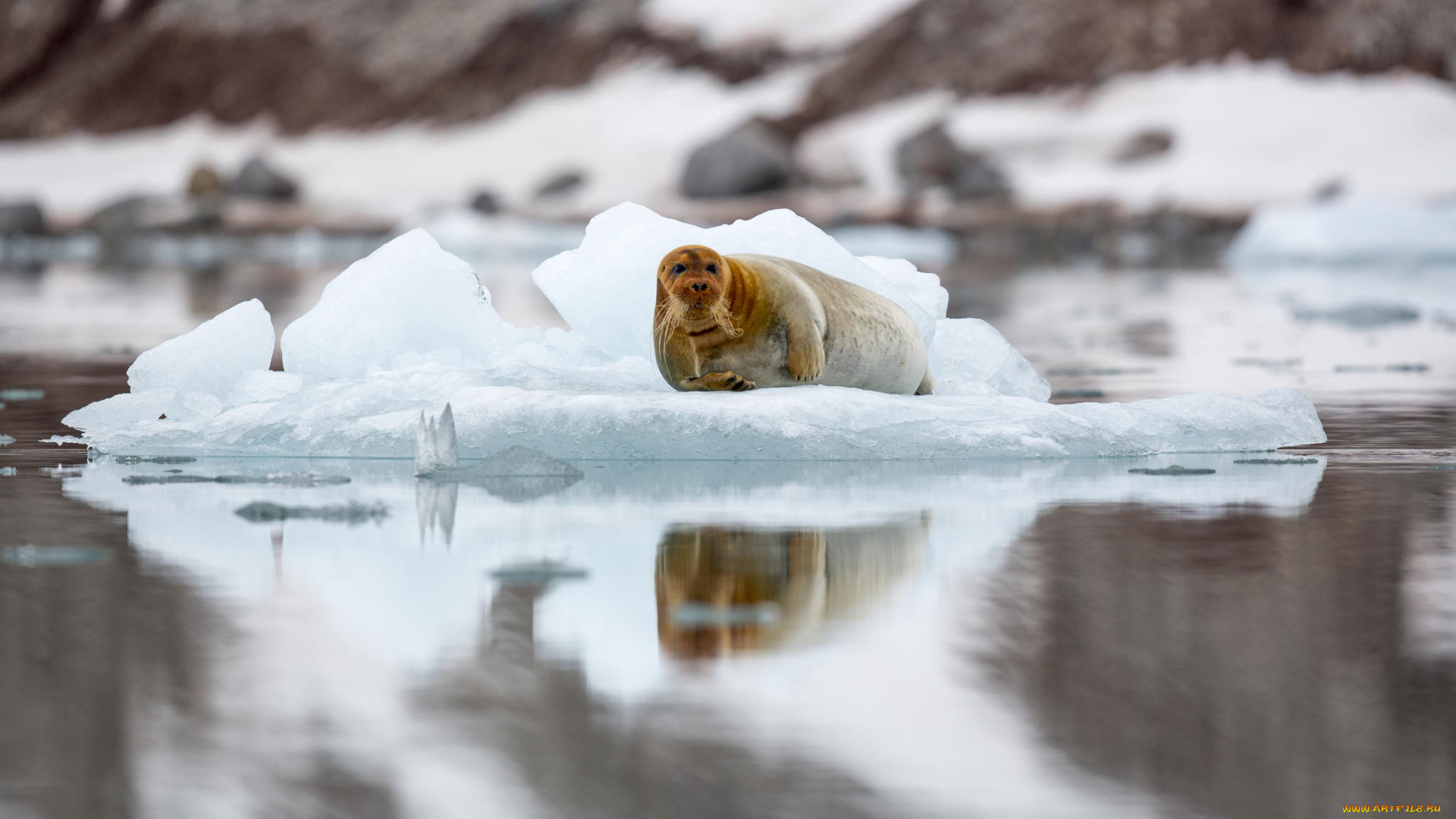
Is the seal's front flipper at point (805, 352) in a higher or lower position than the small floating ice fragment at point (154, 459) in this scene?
higher

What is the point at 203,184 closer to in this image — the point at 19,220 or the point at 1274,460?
the point at 19,220

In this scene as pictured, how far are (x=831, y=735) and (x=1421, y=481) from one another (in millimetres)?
3828

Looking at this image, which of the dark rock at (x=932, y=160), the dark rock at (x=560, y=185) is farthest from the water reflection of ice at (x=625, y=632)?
the dark rock at (x=560, y=185)

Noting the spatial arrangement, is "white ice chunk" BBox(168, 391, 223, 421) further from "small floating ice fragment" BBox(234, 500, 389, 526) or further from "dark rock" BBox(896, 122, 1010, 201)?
"dark rock" BBox(896, 122, 1010, 201)

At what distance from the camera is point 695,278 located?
6543 millimetres

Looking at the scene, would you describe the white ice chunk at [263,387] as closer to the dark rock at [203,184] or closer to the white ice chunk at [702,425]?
the white ice chunk at [702,425]

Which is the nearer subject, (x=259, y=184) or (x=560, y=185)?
(x=259, y=184)

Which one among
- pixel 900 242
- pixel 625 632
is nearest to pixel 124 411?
pixel 625 632

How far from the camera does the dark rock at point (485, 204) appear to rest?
1912 inches

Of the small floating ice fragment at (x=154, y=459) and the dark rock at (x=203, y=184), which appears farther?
the dark rock at (x=203, y=184)

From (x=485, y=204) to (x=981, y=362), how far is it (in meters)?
41.2

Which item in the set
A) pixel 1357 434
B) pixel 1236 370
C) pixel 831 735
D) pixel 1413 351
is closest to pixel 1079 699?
pixel 831 735

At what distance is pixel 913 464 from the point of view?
6.76 metres

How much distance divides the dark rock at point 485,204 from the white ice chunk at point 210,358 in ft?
135
